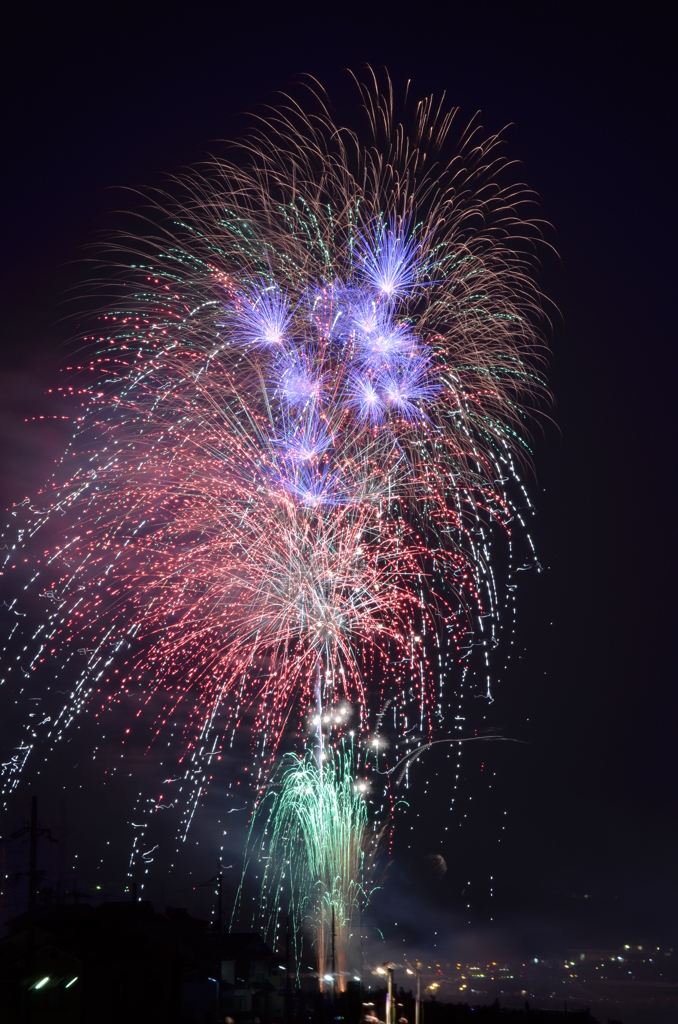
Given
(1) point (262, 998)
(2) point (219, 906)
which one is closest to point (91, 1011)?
(2) point (219, 906)

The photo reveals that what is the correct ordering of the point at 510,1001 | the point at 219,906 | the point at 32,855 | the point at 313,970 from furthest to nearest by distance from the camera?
the point at 510,1001 < the point at 313,970 < the point at 219,906 < the point at 32,855

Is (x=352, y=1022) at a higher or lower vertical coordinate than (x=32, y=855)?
lower

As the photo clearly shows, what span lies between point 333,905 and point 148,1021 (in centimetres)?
717

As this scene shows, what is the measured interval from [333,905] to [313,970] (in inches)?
1647

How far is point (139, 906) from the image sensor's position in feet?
146

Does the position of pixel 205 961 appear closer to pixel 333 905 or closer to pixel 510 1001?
pixel 333 905

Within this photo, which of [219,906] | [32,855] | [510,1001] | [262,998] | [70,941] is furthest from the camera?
[510,1001]

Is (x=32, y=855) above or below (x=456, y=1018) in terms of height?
above

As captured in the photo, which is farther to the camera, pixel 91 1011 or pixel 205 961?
pixel 205 961

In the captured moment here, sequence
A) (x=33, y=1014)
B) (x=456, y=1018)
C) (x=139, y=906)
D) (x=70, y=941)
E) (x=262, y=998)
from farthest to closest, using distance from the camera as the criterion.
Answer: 1. (x=262, y=998)
2. (x=139, y=906)
3. (x=456, y=1018)
4. (x=70, y=941)
5. (x=33, y=1014)

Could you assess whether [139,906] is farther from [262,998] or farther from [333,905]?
[333,905]

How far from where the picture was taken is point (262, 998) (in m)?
49.8

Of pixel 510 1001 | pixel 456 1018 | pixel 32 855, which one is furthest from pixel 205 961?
pixel 510 1001

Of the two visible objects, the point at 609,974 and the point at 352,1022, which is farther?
the point at 609,974
